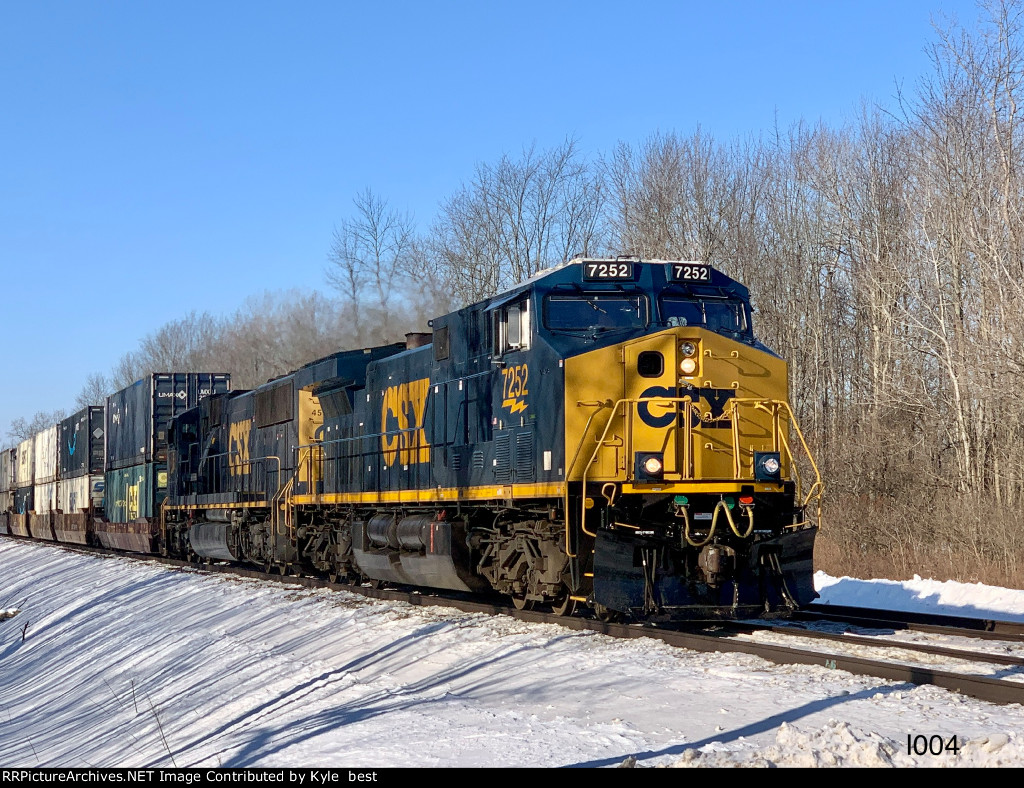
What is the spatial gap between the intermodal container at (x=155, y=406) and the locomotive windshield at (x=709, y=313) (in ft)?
68.3

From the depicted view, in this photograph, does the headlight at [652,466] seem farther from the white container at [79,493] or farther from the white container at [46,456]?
the white container at [46,456]

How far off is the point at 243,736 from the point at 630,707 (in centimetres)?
303

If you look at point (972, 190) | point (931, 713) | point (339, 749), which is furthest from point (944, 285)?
point (339, 749)

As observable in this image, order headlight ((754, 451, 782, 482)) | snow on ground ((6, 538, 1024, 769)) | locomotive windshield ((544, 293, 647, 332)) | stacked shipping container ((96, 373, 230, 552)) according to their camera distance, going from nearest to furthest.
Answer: snow on ground ((6, 538, 1024, 769)), headlight ((754, 451, 782, 482)), locomotive windshield ((544, 293, 647, 332)), stacked shipping container ((96, 373, 230, 552))

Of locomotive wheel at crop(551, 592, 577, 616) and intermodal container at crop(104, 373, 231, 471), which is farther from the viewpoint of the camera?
intermodal container at crop(104, 373, 231, 471)

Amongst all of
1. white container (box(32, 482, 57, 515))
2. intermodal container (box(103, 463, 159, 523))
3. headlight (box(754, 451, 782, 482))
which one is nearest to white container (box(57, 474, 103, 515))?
intermodal container (box(103, 463, 159, 523))

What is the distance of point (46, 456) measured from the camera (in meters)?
45.2

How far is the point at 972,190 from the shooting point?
74.3 ft

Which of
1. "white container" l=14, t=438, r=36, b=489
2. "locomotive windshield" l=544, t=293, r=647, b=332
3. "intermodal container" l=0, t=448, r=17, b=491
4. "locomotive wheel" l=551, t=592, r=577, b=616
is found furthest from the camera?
"intermodal container" l=0, t=448, r=17, b=491

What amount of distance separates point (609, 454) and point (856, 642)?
3.00 meters

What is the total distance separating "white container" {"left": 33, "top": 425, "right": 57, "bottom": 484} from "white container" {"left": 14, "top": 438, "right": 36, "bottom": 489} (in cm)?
91

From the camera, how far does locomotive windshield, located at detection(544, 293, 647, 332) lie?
1184 cm

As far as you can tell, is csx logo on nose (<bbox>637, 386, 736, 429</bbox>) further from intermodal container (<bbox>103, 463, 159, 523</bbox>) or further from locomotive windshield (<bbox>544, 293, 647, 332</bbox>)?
intermodal container (<bbox>103, 463, 159, 523</bbox>)

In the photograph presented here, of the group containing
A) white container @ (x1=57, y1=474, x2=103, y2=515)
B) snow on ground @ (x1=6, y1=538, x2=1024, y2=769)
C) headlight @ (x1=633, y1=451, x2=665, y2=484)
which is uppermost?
headlight @ (x1=633, y1=451, x2=665, y2=484)
